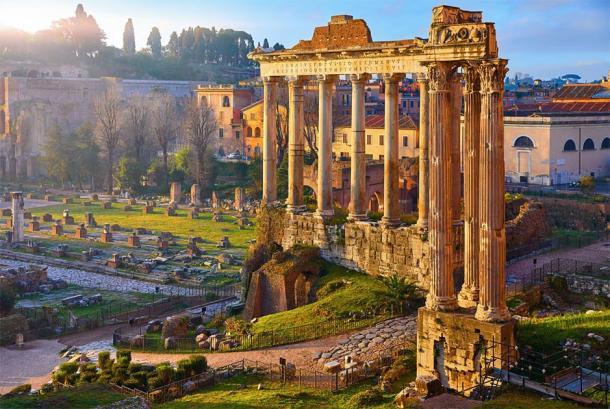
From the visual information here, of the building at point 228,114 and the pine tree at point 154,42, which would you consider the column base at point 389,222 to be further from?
the pine tree at point 154,42

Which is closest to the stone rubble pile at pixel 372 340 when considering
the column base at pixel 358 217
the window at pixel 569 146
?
the column base at pixel 358 217

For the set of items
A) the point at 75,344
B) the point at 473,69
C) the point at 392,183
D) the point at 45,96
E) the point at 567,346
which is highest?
the point at 45,96

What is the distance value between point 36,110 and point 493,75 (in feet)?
254

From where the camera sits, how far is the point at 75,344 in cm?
2669

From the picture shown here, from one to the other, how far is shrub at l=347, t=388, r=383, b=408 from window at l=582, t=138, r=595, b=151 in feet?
130

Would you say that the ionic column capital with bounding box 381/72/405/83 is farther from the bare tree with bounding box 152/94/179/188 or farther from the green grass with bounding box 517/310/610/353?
the bare tree with bounding box 152/94/179/188

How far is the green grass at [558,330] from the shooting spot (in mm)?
17062

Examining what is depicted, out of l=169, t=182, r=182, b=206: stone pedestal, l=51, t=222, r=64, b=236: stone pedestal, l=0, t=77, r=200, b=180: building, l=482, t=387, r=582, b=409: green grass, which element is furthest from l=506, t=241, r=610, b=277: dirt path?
l=0, t=77, r=200, b=180: building

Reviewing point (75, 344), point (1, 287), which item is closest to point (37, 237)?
point (1, 287)

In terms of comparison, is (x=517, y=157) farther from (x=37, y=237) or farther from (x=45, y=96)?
(x=45, y=96)

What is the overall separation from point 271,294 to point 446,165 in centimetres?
1083

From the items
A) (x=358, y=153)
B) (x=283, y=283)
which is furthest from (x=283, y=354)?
(x=358, y=153)

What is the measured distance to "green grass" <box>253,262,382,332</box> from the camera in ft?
76.6

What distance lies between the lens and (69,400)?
1619 cm
